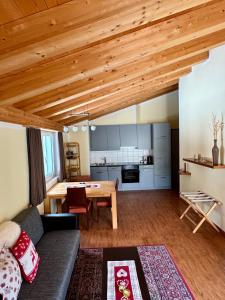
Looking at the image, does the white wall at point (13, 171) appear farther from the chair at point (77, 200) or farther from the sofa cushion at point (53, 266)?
the chair at point (77, 200)

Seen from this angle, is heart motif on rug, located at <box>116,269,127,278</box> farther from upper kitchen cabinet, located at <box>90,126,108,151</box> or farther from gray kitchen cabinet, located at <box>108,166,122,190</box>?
upper kitchen cabinet, located at <box>90,126,108,151</box>

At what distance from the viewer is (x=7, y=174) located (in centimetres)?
290

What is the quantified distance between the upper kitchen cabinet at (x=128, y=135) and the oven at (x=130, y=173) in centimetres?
73

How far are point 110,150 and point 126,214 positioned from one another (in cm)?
279

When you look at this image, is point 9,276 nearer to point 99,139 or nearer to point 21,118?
point 21,118

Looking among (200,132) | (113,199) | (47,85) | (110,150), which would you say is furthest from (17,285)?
(110,150)

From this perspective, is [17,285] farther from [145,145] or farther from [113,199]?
[145,145]

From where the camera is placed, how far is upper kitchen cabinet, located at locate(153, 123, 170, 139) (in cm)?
722

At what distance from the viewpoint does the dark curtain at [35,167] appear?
A: 11.8 feet

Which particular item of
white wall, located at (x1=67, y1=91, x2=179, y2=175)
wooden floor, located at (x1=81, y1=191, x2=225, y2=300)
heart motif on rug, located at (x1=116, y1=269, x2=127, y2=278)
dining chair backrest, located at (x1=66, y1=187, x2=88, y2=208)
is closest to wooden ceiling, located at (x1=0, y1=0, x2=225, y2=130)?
dining chair backrest, located at (x1=66, y1=187, x2=88, y2=208)

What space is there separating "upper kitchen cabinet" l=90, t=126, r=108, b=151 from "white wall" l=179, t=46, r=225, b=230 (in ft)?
8.28

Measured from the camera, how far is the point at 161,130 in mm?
7258

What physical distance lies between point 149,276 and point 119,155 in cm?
501

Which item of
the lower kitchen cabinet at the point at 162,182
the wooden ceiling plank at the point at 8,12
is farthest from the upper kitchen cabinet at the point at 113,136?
the wooden ceiling plank at the point at 8,12
